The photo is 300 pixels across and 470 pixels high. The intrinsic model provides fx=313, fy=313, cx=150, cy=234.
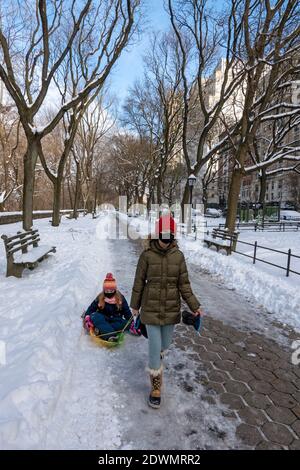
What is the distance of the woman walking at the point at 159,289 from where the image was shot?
333 centimetres

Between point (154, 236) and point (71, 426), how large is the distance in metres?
2.01

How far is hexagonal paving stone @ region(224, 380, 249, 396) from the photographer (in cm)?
372

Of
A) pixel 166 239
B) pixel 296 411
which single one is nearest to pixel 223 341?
pixel 296 411

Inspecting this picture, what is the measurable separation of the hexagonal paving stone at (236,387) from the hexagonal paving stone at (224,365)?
12.7 inches

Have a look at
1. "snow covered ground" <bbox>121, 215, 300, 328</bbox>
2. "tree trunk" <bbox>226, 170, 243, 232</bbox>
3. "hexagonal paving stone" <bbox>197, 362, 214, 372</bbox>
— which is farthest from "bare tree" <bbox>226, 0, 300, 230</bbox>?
"hexagonal paving stone" <bbox>197, 362, 214, 372</bbox>

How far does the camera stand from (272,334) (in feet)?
18.0

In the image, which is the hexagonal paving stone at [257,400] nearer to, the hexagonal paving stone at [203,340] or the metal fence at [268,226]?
the hexagonal paving stone at [203,340]

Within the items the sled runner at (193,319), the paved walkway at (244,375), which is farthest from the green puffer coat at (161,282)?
the paved walkway at (244,375)

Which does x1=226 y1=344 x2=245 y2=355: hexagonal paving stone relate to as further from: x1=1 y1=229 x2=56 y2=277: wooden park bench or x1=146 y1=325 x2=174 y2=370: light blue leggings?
x1=1 y1=229 x2=56 y2=277: wooden park bench

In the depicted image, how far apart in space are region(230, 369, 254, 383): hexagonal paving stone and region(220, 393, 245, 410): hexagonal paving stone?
402 mm

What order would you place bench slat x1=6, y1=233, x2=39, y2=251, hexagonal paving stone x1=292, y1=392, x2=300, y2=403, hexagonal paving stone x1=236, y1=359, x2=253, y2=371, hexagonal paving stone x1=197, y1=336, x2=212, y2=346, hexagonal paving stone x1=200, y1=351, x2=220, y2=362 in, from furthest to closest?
bench slat x1=6, y1=233, x2=39, y2=251
hexagonal paving stone x1=197, y1=336, x2=212, y2=346
hexagonal paving stone x1=200, y1=351, x2=220, y2=362
hexagonal paving stone x1=236, y1=359, x2=253, y2=371
hexagonal paving stone x1=292, y1=392, x2=300, y2=403

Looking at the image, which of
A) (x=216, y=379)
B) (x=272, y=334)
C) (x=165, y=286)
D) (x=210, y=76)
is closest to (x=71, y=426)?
(x=165, y=286)

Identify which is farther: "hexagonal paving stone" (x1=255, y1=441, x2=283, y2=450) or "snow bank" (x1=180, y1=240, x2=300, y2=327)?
"snow bank" (x1=180, y1=240, x2=300, y2=327)

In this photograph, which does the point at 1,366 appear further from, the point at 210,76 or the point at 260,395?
the point at 210,76
